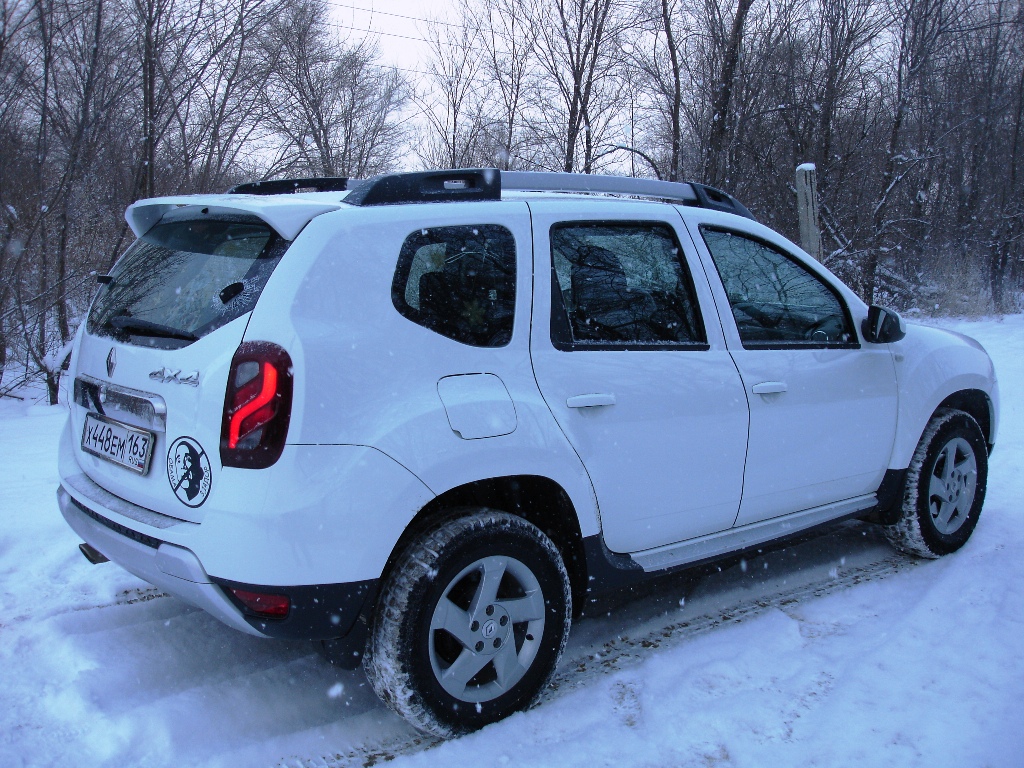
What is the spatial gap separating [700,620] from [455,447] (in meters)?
1.68

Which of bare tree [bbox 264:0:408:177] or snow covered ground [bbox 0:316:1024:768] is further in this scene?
bare tree [bbox 264:0:408:177]

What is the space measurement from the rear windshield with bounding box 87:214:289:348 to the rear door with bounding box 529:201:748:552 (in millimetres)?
926

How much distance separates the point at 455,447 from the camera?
2.48 m

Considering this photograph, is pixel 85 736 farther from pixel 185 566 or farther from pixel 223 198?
pixel 223 198

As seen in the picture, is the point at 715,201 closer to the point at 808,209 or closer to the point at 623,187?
the point at 623,187

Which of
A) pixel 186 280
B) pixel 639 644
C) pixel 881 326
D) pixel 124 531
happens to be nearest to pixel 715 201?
pixel 881 326

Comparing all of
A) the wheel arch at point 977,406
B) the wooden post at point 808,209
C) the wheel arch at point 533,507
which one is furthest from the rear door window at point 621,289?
the wooden post at point 808,209

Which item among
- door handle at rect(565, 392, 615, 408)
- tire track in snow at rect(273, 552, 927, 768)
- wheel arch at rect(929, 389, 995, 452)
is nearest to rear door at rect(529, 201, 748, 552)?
door handle at rect(565, 392, 615, 408)

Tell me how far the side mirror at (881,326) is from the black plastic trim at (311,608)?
2646mm

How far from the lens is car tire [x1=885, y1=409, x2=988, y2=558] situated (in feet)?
13.5

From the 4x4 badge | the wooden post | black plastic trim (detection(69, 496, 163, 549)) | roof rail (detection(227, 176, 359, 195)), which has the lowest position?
black plastic trim (detection(69, 496, 163, 549))

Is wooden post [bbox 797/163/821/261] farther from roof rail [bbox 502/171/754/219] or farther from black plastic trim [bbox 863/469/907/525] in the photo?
roof rail [bbox 502/171/754/219]

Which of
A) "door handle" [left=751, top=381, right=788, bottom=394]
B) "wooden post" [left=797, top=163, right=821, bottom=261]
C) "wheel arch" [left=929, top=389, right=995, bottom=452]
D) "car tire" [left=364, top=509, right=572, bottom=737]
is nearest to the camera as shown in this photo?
"car tire" [left=364, top=509, right=572, bottom=737]

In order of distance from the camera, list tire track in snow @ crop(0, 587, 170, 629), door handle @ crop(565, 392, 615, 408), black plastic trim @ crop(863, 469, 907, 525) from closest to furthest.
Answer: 1. door handle @ crop(565, 392, 615, 408)
2. tire track in snow @ crop(0, 587, 170, 629)
3. black plastic trim @ crop(863, 469, 907, 525)
